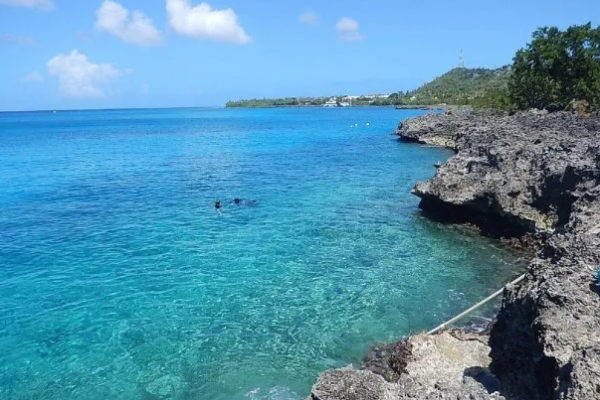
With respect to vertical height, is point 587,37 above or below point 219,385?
above

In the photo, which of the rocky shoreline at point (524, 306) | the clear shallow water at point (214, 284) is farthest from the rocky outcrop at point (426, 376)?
the clear shallow water at point (214, 284)

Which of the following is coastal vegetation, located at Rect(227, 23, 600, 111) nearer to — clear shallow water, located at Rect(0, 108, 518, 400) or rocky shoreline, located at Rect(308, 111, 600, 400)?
clear shallow water, located at Rect(0, 108, 518, 400)

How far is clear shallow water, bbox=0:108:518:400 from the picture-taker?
13999 mm

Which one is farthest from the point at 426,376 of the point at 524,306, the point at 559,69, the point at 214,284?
the point at 559,69

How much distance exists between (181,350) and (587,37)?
243ft

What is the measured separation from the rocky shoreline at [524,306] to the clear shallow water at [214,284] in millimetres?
1986

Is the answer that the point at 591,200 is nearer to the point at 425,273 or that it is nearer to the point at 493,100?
the point at 425,273

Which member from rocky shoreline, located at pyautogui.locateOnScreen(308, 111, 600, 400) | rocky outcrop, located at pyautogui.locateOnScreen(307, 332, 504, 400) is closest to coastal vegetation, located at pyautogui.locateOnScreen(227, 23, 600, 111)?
rocky shoreline, located at pyautogui.locateOnScreen(308, 111, 600, 400)

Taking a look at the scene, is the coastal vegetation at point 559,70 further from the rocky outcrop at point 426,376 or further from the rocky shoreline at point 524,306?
the rocky outcrop at point 426,376

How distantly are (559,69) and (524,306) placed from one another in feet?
242

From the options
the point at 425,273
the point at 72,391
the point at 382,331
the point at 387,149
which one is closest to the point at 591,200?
the point at 425,273

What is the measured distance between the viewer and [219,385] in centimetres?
1323

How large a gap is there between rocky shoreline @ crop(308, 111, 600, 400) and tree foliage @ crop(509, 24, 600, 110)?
167 feet

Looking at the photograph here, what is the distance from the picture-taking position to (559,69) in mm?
71938
